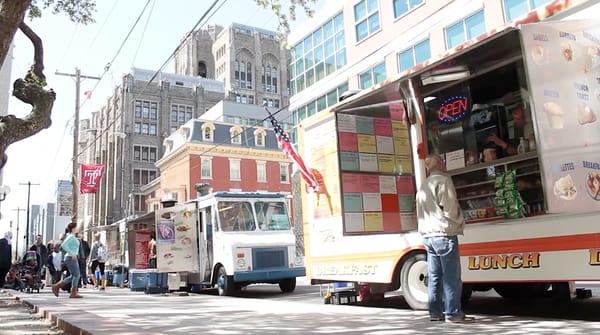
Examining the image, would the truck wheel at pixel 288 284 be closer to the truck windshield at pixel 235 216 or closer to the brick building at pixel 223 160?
the truck windshield at pixel 235 216

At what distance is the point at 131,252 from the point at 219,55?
232ft

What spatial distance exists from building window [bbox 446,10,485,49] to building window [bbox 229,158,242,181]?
1148 inches

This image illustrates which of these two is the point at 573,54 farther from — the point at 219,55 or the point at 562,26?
the point at 219,55

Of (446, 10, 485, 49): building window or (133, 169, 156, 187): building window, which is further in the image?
(133, 169, 156, 187): building window

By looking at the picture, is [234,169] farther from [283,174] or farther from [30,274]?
[30,274]

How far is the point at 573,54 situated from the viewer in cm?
573

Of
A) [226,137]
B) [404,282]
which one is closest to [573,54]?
[404,282]

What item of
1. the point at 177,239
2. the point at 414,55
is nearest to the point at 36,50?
the point at 177,239

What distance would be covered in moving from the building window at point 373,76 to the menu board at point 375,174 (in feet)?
49.2

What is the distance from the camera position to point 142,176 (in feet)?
211

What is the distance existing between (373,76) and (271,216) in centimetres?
1237

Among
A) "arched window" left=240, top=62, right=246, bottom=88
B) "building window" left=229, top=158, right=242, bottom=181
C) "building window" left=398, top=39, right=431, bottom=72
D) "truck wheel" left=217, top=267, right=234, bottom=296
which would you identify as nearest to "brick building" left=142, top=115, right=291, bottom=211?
"building window" left=229, top=158, right=242, bottom=181

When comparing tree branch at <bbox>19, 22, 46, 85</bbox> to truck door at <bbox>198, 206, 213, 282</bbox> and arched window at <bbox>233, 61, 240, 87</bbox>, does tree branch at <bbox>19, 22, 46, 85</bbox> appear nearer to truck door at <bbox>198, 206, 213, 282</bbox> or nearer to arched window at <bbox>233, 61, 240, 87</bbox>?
truck door at <bbox>198, 206, 213, 282</bbox>

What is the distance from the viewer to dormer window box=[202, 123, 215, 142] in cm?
4650
